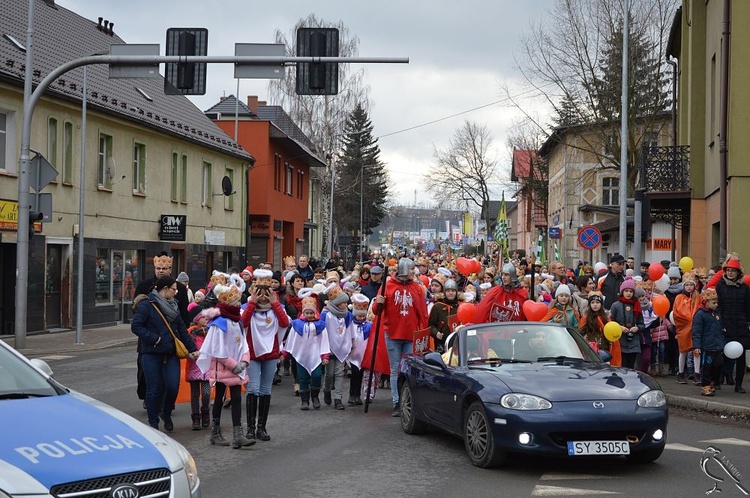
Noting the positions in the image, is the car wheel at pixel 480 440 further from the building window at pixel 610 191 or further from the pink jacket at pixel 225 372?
the building window at pixel 610 191

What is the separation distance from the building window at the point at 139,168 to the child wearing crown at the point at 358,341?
20470 millimetres

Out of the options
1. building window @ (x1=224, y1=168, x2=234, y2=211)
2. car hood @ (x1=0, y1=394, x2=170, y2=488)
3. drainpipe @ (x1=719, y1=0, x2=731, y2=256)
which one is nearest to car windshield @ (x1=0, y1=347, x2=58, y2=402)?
car hood @ (x1=0, y1=394, x2=170, y2=488)

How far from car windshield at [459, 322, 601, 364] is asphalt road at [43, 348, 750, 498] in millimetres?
1016

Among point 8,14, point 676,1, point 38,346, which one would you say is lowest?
point 38,346

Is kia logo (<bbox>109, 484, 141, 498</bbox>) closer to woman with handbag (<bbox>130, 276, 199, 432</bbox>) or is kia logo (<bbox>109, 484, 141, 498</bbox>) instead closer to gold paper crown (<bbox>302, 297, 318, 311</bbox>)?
woman with handbag (<bbox>130, 276, 199, 432</bbox>)

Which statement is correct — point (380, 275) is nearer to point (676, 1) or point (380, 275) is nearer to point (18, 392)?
point (18, 392)

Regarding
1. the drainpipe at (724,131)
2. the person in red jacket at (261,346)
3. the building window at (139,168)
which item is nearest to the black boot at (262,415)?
the person in red jacket at (261,346)

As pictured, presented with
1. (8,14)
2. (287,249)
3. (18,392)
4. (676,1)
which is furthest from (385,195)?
(18,392)

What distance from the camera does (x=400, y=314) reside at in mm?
12844

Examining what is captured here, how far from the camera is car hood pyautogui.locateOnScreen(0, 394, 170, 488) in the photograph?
4.98 m

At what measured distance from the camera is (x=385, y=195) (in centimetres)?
9869

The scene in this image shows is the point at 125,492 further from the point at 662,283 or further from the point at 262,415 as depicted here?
the point at 662,283

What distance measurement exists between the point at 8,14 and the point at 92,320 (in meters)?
9.85

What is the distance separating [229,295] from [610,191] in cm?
5618
